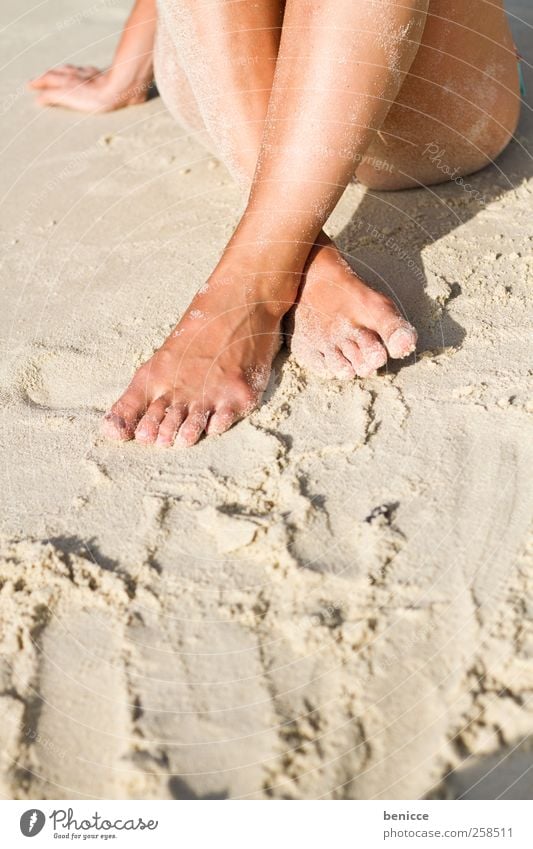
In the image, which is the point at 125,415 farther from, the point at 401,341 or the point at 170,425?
the point at 401,341

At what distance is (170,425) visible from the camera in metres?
1.29

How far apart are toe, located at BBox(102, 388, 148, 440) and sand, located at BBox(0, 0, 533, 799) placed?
0.10 feet

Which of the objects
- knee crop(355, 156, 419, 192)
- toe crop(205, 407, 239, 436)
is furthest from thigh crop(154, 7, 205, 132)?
toe crop(205, 407, 239, 436)

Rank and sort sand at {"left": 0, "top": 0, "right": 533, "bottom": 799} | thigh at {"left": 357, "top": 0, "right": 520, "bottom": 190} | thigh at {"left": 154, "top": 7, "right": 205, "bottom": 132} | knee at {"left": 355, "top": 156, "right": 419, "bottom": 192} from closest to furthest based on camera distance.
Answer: sand at {"left": 0, "top": 0, "right": 533, "bottom": 799} < thigh at {"left": 357, "top": 0, "right": 520, "bottom": 190} < knee at {"left": 355, "top": 156, "right": 419, "bottom": 192} < thigh at {"left": 154, "top": 7, "right": 205, "bottom": 132}

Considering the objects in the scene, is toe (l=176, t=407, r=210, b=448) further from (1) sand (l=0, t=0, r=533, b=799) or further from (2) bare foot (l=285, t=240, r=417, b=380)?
(2) bare foot (l=285, t=240, r=417, b=380)

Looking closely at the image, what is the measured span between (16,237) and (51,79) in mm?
668

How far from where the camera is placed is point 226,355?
4.46 feet

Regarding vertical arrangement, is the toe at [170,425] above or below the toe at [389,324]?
below

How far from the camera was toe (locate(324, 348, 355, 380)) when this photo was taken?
1.32 m

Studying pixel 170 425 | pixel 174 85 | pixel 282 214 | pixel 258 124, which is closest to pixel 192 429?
pixel 170 425

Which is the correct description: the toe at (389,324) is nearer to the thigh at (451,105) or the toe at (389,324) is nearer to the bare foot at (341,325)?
the bare foot at (341,325)

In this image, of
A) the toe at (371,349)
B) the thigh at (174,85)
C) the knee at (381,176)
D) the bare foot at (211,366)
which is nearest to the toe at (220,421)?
the bare foot at (211,366)

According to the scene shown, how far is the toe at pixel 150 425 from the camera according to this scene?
4.22 feet
